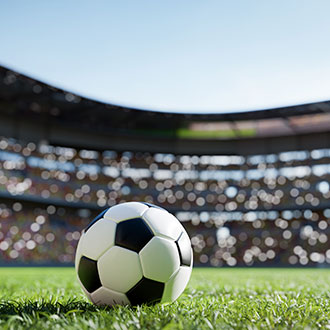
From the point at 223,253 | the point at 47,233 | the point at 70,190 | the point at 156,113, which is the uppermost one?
the point at 156,113

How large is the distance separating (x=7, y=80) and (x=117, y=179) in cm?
1180

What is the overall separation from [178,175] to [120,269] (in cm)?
3002

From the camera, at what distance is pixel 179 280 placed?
2.91 m

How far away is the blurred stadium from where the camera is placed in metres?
26.8

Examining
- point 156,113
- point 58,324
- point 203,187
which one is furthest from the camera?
point 203,187

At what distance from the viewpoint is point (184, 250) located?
300 centimetres

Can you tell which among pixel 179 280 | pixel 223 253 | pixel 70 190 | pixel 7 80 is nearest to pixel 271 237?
pixel 223 253

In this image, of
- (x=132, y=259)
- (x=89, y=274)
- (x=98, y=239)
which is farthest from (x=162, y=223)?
(x=89, y=274)

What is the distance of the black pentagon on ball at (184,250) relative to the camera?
2951mm

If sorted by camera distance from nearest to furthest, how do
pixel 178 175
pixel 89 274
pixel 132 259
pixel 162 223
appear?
pixel 132 259
pixel 89 274
pixel 162 223
pixel 178 175

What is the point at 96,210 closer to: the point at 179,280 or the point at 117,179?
the point at 117,179

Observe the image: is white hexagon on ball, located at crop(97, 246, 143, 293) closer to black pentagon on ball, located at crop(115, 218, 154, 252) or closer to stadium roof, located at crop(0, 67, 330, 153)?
black pentagon on ball, located at crop(115, 218, 154, 252)

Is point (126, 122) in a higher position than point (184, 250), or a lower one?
higher

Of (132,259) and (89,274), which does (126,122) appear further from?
(132,259)
